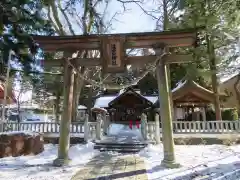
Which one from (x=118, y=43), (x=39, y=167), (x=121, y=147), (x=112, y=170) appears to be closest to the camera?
(x=112, y=170)

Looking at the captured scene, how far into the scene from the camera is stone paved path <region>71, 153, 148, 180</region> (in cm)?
535

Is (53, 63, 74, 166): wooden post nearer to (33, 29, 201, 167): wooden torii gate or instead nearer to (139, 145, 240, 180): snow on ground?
(33, 29, 201, 167): wooden torii gate

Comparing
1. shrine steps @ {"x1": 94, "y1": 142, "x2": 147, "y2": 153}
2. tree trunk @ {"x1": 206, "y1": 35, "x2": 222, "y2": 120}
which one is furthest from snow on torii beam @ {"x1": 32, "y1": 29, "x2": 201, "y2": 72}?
tree trunk @ {"x1": 206, "y1": 35, "x2": 222, "y2": 120}

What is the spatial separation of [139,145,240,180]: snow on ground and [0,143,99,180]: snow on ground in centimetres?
221

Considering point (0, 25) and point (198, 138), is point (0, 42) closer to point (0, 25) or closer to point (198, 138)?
point (0, 25)

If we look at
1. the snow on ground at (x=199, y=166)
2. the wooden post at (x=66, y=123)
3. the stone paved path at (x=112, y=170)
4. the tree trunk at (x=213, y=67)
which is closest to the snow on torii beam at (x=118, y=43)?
the wooden post at (x=66, y=123)

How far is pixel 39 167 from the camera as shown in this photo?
6.44 metres

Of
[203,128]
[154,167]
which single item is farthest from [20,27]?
[203,128]

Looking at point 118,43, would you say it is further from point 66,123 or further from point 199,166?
point 199,166

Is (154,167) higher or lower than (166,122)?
lower

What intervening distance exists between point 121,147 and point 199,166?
158 inches

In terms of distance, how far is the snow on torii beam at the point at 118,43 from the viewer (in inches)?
273

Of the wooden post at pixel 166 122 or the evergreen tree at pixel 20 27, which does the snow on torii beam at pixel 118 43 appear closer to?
the wooden post at pixel 166 122

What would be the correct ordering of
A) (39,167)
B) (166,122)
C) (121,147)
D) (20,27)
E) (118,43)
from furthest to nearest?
(20,27)
(121,147)
(118,43)
(166,122)
(39,167)
